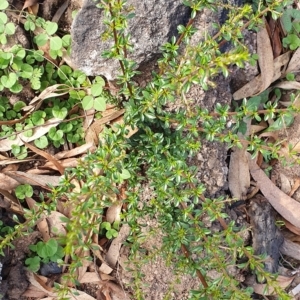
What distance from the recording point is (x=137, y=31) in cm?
263

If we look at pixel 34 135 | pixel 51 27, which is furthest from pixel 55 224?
pixel 51 27

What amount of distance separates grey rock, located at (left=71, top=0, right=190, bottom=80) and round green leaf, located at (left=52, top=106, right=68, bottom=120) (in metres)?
0.36

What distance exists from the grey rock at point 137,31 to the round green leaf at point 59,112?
1.18 feet

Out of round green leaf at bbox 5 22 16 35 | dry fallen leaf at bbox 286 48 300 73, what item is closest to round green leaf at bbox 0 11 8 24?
round green leaf at bbox 5 22 16 35

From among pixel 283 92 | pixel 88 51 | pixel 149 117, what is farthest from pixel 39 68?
pixel 283 92

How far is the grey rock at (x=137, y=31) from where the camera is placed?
2607 millimetres

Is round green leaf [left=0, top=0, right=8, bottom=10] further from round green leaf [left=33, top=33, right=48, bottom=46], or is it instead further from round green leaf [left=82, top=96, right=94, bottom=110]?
round green leaf [left=82, top=96, right=94, bottom=110]

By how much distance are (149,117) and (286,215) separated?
4.78ft

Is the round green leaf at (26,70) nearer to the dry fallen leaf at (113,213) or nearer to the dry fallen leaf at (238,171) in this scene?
the dry fallen leaf at (113,213)

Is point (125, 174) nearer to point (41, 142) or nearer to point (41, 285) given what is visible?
point (41, 142)

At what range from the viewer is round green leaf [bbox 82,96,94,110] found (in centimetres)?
282

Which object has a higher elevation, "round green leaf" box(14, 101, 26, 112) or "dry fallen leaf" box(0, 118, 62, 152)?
"round green leaf" box(14, 101, 26, 112)

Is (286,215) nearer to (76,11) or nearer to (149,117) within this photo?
(149,117)

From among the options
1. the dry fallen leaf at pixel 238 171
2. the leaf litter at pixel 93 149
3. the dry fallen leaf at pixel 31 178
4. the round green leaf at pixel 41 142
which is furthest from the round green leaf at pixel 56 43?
the dry fallen leaf at pixel 238 171
